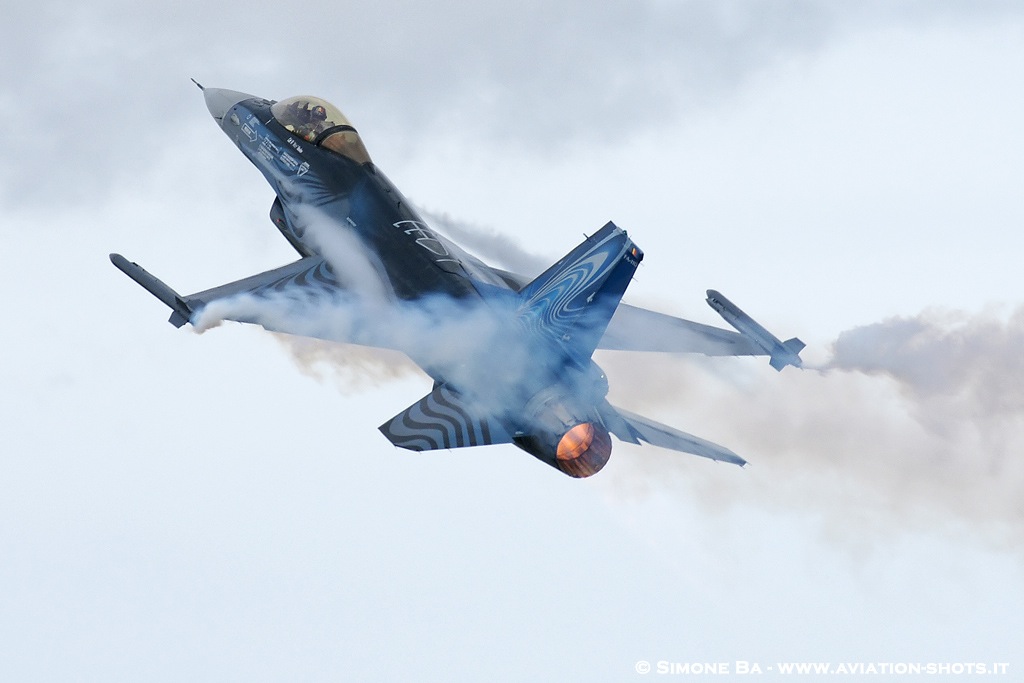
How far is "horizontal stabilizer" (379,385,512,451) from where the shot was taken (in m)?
26.8

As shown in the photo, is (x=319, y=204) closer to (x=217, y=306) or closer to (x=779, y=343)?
(x=217, y=306)

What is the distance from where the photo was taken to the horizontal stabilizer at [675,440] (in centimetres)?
2744

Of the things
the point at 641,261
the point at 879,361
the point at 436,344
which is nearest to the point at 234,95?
the point at 436,344

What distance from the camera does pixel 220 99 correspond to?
113 ft

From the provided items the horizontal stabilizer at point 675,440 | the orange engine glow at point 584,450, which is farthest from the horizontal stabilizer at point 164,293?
the horizontal stabilizer at point 675,440

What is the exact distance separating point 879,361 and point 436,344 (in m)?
8.98

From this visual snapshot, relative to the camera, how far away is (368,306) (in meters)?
29.4

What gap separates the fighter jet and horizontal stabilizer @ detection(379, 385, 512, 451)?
0.08ft

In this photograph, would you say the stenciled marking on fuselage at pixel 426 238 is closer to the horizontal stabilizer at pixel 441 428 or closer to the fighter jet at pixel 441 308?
the fighter jet at pixel 441 308

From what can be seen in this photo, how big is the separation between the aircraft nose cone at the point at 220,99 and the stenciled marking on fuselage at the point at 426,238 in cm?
603

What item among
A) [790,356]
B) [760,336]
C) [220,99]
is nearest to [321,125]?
[220,99]

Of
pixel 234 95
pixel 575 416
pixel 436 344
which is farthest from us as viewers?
pixel 234 95

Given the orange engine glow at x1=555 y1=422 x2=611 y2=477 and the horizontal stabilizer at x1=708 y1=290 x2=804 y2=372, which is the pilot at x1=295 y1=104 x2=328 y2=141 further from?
the orange engine glow at x1=555 y1=422 x2=611 y2=477

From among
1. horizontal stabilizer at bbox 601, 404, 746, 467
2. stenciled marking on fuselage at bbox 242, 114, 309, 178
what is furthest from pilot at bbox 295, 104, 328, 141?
horizontal stabilizer at bbox 601, 404, 746, 467
